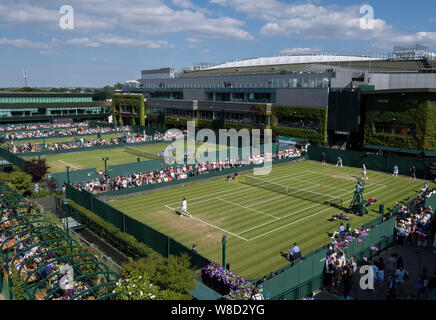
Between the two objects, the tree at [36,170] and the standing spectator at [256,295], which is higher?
the tree at [36,170]

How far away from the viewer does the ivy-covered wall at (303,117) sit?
52062mm

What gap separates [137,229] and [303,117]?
38.7 m

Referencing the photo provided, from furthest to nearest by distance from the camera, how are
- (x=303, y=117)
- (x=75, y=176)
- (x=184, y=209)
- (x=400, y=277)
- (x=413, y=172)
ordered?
1. (x=303, y=117)
2. (x=413, y=172)
3. (x=75, y=176)
4. (x=184, y=209)
5. (x=400, y=277)

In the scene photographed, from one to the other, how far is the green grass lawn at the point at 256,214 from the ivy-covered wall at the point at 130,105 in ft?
183

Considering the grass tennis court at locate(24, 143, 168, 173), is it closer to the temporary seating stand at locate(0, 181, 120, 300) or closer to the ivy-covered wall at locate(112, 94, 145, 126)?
the temporary seating stand at locate(0, 181, 120, 300)

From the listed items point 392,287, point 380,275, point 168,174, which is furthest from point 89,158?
point 392,287

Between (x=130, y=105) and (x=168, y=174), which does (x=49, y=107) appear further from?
(x=168, y=174)

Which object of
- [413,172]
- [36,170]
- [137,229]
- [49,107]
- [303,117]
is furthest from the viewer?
[49,107]

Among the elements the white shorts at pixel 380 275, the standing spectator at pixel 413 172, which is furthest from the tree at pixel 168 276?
the standing spectator at pixel 413 172

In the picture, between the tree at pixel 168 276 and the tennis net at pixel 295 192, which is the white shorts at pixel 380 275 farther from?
the tennis net at pixel 295 192

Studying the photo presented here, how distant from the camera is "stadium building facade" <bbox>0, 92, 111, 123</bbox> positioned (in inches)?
3570

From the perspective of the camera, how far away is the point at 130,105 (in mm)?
93312

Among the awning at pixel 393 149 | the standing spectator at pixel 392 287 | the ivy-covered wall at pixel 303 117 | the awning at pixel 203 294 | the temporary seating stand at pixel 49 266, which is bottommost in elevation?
the standing spectator at pixel 392 287

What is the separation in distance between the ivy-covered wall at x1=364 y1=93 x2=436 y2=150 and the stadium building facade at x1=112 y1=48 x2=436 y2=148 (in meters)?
0.26
